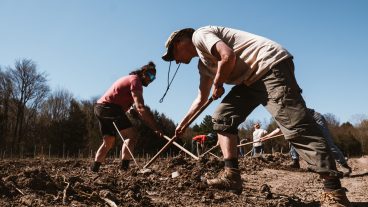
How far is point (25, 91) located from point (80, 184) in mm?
37169

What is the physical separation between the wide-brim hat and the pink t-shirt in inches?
85.8

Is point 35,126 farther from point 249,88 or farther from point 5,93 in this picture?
point 249,88

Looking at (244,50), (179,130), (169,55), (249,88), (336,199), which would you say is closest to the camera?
(336,199)

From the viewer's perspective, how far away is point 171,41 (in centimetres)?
347

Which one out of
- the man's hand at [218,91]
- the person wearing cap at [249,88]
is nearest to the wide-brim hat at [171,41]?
the person wearing cap at [249,88]

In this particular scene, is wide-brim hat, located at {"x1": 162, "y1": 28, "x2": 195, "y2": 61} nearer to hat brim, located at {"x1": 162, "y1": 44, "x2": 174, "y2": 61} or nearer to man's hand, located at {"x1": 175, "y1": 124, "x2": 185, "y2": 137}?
hat brim, located at {"x1": 162, "y1": 44, "x2": 174, "y2": 61}

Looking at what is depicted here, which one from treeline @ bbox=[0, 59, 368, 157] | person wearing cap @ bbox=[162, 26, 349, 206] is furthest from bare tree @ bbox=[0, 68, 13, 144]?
person wearing cap @ bbox=[162, 26, 349, 206]

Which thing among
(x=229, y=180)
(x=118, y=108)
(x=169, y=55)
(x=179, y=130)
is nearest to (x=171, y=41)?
(x=169, y=55)

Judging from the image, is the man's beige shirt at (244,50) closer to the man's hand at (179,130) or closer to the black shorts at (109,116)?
the man's hand at (179,130)

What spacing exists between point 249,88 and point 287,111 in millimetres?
506

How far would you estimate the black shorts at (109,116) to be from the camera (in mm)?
5980

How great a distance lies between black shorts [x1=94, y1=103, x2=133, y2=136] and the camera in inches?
235

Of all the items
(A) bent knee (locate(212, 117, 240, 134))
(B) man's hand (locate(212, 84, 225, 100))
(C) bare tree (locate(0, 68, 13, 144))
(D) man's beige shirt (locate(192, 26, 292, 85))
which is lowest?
(A) bent knee (locate(212, 117, 240, 134))

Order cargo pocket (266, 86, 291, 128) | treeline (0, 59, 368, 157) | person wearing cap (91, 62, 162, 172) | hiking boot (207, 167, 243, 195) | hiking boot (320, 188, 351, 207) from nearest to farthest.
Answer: hiking boot (320, 188, 351, 207) < cargo pocket (266, 86, 291, 128) < hiking boot (207, 167, 243, 195) < person wearing cap (91, 62, 162, 172) < treeline (0, 59, 368, 157)
